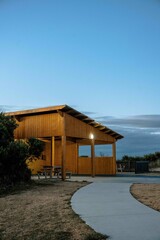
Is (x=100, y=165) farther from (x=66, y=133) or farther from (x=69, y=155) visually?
(x=66, y=133)

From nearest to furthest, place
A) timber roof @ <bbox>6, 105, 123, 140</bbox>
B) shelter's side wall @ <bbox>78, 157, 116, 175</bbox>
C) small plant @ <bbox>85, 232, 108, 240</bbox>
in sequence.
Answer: small plant @ <bbox>85, 232, 108, 240</bbox>, timber roof @ <bbox>6, 105, 123, 140</bbox>, shelter's side wall @ <bbox>78, 157, 116, 175</bbox>

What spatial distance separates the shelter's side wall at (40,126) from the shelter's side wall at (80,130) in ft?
2.17

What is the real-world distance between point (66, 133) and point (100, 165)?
7.35 metres

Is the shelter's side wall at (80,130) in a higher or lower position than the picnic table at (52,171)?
higher

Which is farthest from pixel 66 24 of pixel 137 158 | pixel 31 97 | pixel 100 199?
pixel 137 158

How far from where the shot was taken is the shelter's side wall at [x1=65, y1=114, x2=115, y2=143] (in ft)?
64.0

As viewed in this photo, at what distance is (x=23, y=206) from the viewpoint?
349 inches

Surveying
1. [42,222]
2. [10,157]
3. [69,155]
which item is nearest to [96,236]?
[42,222]

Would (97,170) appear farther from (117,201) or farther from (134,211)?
(134,211)

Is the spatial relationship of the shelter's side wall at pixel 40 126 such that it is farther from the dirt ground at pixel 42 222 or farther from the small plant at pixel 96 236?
the small plant at pixel 96 236

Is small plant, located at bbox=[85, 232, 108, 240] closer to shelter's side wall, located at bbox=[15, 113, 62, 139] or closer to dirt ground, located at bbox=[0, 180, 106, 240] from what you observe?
dirt ground, located at bbox=[0, 180, 106, 240]

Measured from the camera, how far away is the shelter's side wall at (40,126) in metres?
19.1

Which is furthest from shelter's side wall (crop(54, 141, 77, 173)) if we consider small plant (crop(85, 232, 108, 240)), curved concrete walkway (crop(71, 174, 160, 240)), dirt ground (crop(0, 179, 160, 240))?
small plant (crop(85, 232, 108, 240))

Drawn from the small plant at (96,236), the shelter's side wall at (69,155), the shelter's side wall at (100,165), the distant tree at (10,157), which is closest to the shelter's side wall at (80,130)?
the shelter's side wall at (100,165)
